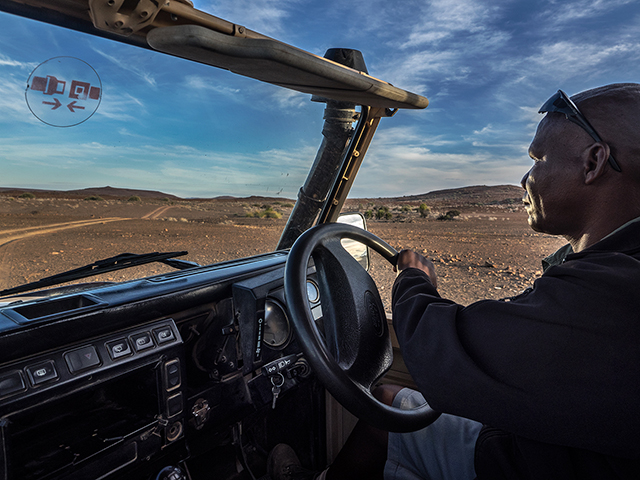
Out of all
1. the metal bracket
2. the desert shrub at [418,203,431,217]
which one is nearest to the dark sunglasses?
the metal bracket

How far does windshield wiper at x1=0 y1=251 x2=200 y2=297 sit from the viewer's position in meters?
1.62

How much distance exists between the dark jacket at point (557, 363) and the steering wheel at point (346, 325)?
23 cm

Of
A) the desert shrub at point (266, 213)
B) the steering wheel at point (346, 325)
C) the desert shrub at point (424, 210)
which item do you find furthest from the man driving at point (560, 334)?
the desert shrub at point (424, 210)

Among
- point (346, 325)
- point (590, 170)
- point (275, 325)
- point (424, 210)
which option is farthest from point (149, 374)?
point (424, 210)

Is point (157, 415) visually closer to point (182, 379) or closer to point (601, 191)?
point (182, 379)

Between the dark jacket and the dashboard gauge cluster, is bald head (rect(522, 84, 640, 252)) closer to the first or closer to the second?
the dark jacket

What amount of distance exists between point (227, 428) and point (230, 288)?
24.3 inches

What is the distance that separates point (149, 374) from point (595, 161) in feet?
5.39

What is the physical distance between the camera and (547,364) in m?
0.89

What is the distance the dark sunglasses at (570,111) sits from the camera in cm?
123

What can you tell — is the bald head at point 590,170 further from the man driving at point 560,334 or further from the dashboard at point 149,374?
the dashboard at point 149,374

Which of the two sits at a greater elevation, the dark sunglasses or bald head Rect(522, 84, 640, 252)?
the dark sunglasses

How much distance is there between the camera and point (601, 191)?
1.24m

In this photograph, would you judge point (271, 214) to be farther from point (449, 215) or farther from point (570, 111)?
point (449, 215)
